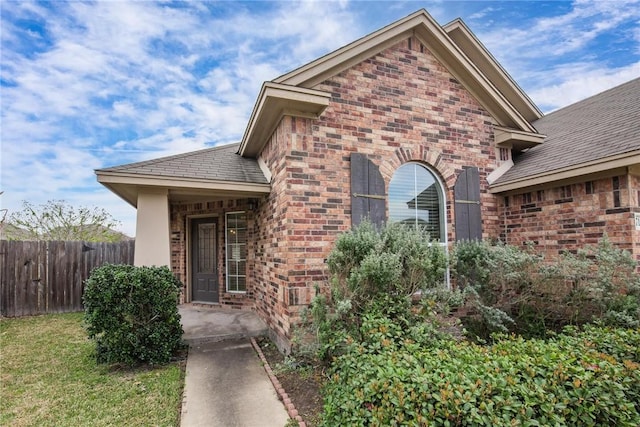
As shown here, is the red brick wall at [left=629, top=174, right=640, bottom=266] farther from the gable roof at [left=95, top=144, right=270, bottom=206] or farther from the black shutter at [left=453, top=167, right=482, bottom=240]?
the gable roof at [left=95, top=144, right=270, bottom=206]

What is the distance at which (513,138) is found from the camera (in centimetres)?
655

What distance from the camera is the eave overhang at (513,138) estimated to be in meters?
6.54

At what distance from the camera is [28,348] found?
5.54m

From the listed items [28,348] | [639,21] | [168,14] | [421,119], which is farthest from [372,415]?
[639,21]

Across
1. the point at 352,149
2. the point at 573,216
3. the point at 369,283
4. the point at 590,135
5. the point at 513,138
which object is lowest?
the point at 369,283

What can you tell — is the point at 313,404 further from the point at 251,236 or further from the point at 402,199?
the point at 251,236

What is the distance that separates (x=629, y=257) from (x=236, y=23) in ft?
31.9

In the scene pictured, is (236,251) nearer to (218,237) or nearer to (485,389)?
(218,237)

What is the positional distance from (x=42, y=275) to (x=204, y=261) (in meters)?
4.13

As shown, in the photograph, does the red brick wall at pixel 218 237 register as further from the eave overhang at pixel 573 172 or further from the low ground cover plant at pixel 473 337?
the eave overhang at pixel 573 172

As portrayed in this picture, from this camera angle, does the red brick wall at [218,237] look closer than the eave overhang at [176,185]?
No

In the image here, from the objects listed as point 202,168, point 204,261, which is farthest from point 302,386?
point 204,261

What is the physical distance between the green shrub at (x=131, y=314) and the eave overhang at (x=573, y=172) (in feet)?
21.1

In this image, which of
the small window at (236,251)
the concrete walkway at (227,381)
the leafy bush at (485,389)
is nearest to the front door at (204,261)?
the small window at (236,251)
